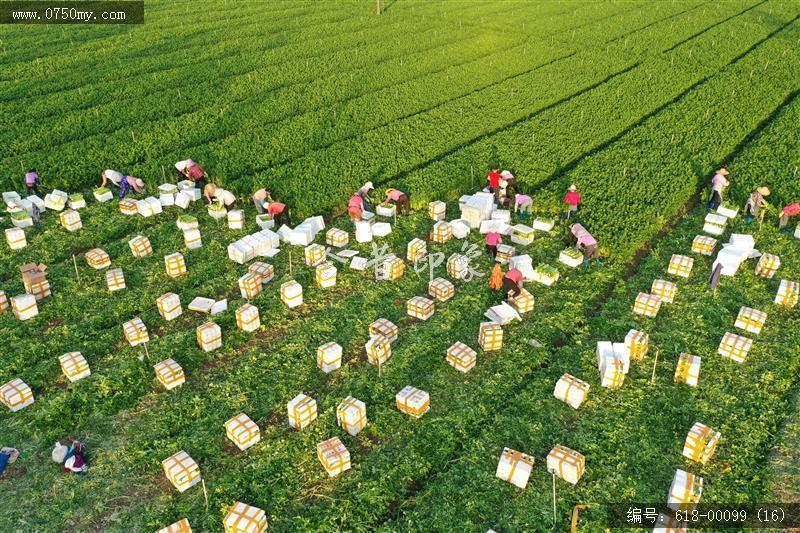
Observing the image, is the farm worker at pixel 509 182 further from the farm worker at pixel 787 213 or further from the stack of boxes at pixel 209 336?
the stack of boxes at pixel 209 336

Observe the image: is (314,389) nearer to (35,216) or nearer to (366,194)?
(366,194)

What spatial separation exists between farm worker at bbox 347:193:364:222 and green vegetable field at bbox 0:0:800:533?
0.66 m

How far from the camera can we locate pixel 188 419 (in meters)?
12.2

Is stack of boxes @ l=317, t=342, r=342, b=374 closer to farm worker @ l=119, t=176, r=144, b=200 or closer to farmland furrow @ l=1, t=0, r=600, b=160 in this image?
farm worker @ l=119, t=176, r=144, b=200

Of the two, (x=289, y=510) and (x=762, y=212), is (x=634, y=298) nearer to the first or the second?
(x=762, y=212)

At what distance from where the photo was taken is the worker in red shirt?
1845cm

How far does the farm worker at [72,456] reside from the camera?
11.1 m

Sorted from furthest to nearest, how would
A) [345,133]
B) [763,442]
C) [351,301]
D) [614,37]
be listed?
[614,37] → [345,133] → [351,301] → [763,442]

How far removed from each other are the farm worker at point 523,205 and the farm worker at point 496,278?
394 centimetres

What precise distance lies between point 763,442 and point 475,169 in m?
12.9

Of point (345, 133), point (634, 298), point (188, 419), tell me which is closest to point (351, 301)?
point (188, 419)

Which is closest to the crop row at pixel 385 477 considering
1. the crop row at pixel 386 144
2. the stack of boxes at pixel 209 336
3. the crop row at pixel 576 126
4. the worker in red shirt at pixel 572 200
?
the stack of boxes at pixel 209 336

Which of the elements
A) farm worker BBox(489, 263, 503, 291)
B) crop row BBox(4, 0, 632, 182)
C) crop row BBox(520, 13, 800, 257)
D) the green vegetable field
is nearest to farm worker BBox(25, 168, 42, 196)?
the green vegetable field

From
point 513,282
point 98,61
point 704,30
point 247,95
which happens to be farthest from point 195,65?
point 704,30
